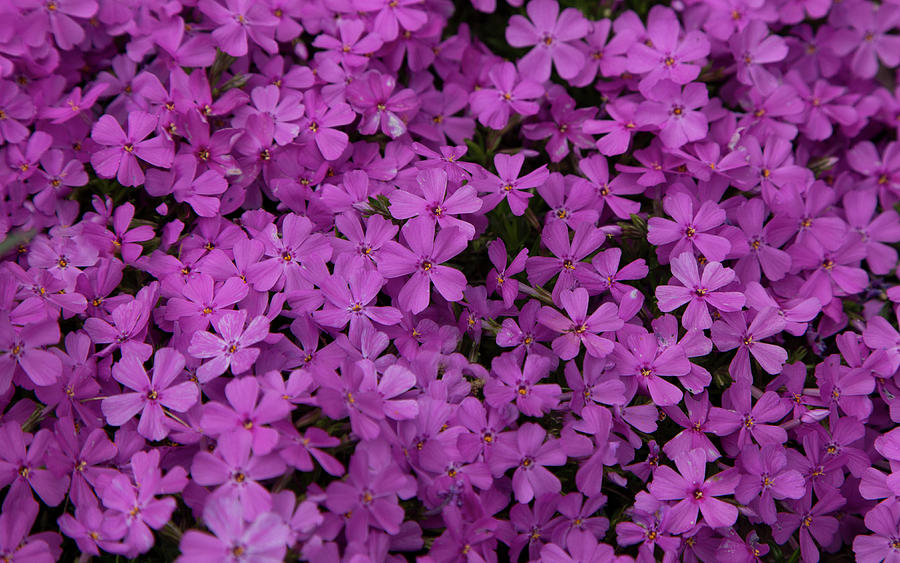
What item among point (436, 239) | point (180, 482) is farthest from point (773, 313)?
point (180, 482)

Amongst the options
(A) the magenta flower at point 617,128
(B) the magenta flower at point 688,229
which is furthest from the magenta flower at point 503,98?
(B) the magenta flower at point 688,229

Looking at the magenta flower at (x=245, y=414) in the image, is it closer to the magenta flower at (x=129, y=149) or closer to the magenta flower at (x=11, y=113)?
the magenta flower at (x=129, y=149)

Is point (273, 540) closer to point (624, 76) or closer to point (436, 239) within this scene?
point (436, 239)

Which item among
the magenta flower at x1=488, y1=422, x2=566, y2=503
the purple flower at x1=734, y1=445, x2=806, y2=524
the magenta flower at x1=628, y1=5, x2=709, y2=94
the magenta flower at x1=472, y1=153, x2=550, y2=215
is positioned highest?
the magenta flower at x1=628, y1=5, x2=709, y2=94

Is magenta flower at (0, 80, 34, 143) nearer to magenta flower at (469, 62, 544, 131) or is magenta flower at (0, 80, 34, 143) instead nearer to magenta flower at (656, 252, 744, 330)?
magenta flower at (469, 62, 544, 131)

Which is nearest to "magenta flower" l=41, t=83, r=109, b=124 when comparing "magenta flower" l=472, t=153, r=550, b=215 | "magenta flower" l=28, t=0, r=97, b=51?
"magenta flower" l=28, t=0, r=97, b=51
